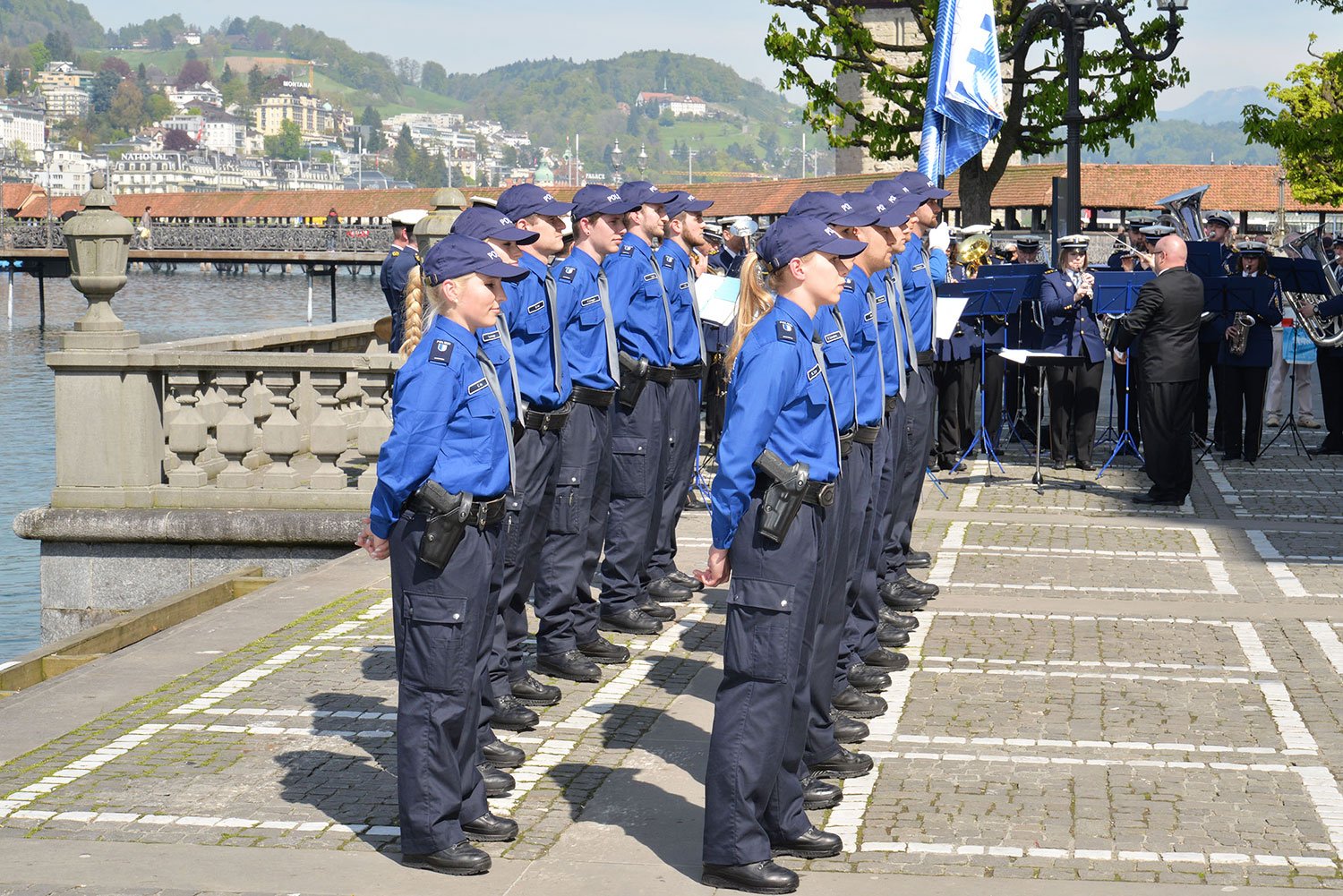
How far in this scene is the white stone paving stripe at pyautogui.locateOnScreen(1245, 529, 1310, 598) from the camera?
11266mm

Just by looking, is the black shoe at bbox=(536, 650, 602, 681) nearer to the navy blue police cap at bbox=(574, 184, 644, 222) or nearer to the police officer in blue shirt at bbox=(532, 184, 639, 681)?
the police officer in blue shirt at bbox=(532, 184, 639, 681)

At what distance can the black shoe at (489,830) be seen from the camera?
252 inches

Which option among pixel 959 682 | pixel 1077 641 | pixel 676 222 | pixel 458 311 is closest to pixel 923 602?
pixel 1077 641

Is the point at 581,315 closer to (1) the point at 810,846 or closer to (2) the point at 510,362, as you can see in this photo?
(2) the point at 510,362

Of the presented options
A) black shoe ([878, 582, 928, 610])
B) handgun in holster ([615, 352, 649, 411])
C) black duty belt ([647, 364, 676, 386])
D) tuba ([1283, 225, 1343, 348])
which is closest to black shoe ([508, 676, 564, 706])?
handgun in holster ([615, 352, 649, 411])

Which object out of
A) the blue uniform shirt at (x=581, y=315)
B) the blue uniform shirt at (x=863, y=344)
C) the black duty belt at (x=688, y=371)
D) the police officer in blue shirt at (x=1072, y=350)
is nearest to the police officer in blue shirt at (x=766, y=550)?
the blue uniform shirt at (x=863, y=344)

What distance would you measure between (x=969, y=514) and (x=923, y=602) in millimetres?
3784

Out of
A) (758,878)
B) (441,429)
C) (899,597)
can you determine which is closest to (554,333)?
(441,429)

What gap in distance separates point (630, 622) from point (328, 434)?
3.80 meters

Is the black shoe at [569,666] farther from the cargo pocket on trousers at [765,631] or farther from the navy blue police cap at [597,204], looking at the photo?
the cargo pocket on trousers at [765,631]

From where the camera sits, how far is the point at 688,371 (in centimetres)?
1023

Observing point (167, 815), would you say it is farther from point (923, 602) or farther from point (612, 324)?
point (923, 602)

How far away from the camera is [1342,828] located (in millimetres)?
6574

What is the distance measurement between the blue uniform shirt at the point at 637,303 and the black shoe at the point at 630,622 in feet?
4.41
